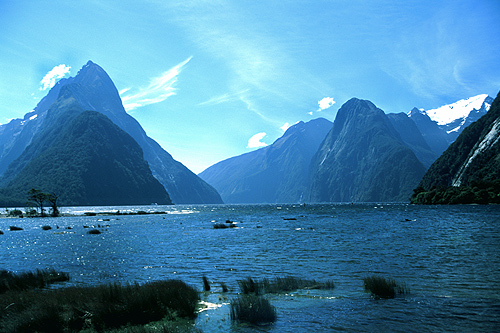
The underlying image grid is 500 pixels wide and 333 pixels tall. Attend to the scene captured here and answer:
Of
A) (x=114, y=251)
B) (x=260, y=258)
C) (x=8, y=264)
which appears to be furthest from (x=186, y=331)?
(x=114, y=251)

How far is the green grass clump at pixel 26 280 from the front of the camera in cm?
1856

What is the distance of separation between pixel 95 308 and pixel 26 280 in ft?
33.4

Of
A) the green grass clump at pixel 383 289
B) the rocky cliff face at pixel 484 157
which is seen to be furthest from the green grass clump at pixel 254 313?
the rocky cliff face at pixel 484 157

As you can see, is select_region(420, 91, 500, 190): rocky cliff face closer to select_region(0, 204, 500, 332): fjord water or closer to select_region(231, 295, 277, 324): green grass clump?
select_region(0, 204, 500, 332): fjord water

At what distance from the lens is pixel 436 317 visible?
13602mm

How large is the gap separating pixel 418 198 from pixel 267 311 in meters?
191

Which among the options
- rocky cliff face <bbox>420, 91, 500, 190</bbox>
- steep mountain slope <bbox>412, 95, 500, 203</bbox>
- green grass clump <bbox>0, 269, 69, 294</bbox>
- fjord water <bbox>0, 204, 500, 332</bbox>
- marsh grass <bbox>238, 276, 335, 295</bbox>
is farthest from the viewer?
rocky cliff face <bbox>420, 91, 500, 190</bbox>

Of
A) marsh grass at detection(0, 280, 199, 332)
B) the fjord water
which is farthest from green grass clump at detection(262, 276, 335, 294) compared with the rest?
marsh grass at detection(0, 280, 199, 332)

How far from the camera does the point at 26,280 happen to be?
20.4 m

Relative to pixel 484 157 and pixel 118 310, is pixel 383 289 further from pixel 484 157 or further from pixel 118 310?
pixel 484 157

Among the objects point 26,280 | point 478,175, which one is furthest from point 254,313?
point 478,175

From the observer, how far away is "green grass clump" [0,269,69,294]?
18562 millimetres

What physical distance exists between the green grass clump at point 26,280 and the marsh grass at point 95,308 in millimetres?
3960

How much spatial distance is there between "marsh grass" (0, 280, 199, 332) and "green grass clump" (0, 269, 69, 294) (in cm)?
396
